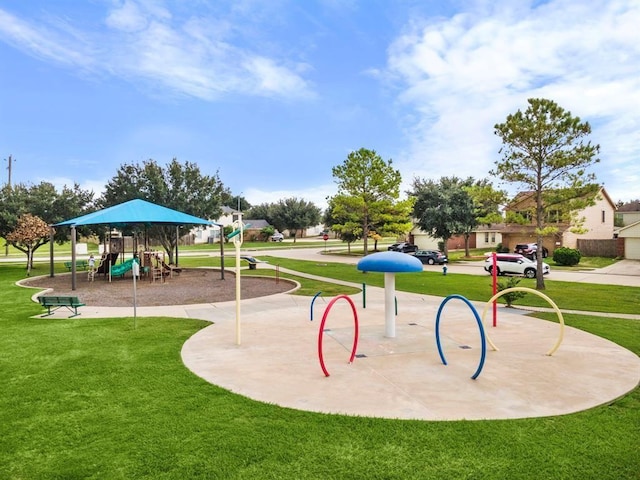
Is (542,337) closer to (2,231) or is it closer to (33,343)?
(33,343)

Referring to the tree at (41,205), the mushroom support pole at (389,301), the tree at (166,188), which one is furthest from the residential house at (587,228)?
the tree at (41,205)

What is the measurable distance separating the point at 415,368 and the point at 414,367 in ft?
0.18

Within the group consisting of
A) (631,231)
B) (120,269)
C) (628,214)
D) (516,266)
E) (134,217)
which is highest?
(628,214)

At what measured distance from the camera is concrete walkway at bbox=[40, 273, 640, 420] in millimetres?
6027

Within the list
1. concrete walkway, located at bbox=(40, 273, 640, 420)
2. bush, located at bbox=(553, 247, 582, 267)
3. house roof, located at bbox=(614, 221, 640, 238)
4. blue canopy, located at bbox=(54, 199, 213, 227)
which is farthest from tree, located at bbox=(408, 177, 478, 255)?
concrete walkway, located at bbox=(40, 273, 640, 420)

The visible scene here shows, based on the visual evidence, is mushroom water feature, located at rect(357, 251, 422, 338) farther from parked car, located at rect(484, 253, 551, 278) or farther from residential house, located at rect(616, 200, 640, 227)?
residential house, located at rect(616, 200, 640, 227)

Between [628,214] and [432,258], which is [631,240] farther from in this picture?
[628,214]

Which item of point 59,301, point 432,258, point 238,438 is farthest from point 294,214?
point 238,438

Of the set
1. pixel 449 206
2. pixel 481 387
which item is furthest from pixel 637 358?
pixel 449 206

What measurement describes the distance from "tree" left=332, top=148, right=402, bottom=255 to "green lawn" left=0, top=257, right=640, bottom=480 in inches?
1071

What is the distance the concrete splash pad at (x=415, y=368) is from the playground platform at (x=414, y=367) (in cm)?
2

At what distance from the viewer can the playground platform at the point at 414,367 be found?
237 inches

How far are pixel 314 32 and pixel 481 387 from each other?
16474mm

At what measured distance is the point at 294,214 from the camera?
86.4 metres
